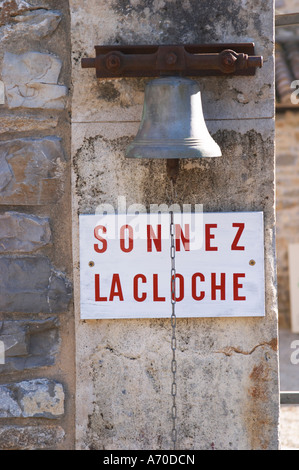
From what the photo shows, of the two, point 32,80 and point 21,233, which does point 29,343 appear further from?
point 32,80

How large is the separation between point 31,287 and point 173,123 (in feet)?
2.67

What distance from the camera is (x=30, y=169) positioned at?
101 inches

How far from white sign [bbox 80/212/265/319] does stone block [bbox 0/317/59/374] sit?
168mm

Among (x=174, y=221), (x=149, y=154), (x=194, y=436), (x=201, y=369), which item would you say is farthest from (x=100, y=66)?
(x=194, y=436)

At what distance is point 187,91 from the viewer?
240 cm

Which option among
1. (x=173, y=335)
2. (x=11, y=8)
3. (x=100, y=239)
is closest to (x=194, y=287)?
(x=173, y=335)

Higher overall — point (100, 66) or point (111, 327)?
point (100, 66)

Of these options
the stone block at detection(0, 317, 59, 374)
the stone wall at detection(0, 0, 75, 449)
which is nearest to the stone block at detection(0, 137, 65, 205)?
the stone wall at detection(0, 0, 75, 449)

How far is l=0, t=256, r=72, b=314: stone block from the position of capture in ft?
8.39

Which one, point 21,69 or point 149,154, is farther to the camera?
point 21,69

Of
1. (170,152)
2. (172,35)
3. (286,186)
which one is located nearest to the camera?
(170,152)

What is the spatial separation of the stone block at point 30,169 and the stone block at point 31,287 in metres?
0.24
